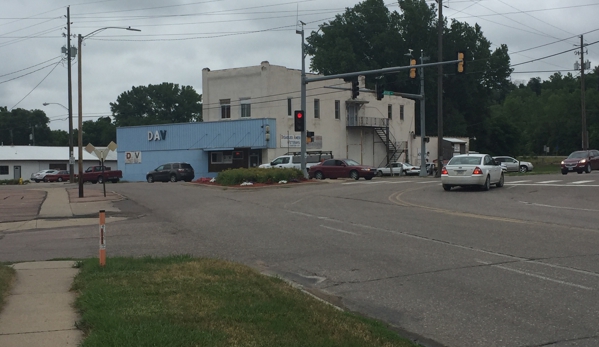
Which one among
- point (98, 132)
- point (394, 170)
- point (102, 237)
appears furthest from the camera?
point (98, 132)

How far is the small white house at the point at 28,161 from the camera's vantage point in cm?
7931

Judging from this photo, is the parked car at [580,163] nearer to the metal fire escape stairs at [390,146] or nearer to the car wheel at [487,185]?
the car wheel at [487,185]

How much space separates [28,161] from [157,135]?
27.4 meters

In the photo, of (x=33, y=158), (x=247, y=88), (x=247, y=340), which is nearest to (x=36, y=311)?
(x=247, y=340)

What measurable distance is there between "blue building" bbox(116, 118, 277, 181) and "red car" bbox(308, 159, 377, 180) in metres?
12.5

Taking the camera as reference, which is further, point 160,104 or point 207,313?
point 160,104

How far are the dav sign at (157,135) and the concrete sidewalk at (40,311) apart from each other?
51.1 m

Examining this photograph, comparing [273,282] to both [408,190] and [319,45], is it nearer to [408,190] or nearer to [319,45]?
[408,190]

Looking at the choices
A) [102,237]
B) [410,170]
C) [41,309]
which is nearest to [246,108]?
[410,170]

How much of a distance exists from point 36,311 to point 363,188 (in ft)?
80.1

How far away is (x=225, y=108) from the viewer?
60.6 meters

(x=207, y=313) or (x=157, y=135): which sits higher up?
(x=157, y=135)

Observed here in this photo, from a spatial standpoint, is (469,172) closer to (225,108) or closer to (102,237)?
(102,237)

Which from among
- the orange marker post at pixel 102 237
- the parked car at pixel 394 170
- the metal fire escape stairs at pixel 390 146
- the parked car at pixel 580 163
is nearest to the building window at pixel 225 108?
the parked car at pixel 394 170
